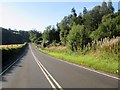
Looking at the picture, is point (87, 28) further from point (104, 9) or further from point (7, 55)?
point (7, 55)

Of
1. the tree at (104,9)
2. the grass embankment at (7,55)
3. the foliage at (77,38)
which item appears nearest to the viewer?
the grass embankment at (7,55)

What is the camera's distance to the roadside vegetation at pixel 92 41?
29153 mm

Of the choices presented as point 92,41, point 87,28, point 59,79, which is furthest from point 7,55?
point 87,28

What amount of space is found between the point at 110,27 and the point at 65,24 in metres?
51.3

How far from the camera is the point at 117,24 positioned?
9238 centimetres

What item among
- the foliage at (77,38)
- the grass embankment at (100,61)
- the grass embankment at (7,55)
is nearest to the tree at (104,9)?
the foliage at (77,38)

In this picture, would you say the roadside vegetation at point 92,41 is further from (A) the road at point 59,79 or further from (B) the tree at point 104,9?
(A) the road at point 59,79

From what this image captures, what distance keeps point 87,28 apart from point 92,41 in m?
72.1

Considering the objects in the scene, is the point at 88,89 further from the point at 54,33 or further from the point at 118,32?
the point at 54,33

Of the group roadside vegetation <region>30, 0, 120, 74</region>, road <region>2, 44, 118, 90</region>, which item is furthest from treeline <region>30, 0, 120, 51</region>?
road <region>2, 44, 118, 90</region>

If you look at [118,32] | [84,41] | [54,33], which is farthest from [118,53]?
[54,33]

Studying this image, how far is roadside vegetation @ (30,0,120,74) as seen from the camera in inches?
1148

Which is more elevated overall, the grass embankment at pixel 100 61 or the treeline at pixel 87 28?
the treeline at pixel 87 28

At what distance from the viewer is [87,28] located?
4690 inches
